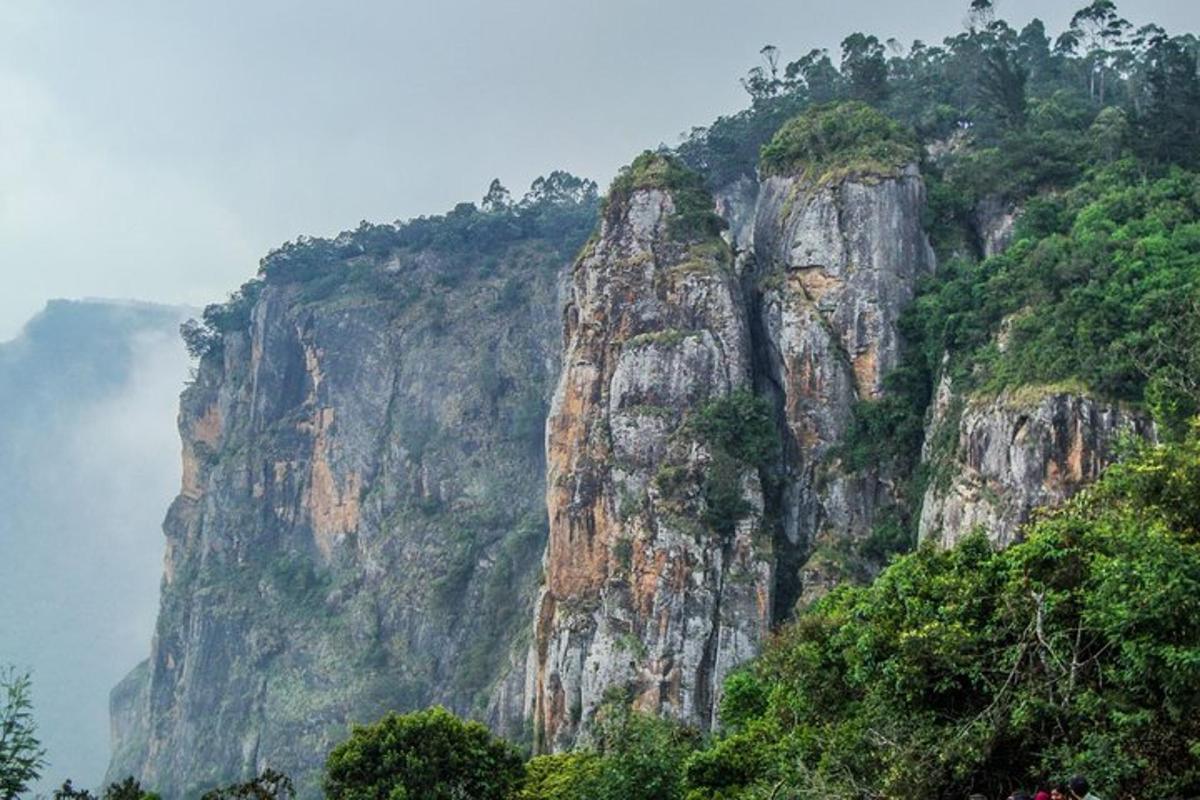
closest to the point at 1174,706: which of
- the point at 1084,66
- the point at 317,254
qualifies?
the point at 1084,66

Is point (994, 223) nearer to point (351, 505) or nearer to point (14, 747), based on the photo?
point (14, 747)

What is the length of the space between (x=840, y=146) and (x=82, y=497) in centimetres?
11726

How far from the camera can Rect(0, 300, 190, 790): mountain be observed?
362 ft

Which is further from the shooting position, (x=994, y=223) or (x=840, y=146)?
(x=840, y=146)

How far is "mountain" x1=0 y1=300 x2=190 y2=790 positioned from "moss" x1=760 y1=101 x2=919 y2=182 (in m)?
90.1

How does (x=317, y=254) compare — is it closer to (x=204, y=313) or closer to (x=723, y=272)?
(x=204, y=313)

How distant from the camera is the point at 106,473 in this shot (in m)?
132

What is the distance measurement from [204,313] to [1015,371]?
62.0 meters

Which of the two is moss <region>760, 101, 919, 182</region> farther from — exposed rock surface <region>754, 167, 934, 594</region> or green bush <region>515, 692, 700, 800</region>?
green bush <region>515, 692, 700, 800</region>

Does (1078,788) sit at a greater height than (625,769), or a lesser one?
greater

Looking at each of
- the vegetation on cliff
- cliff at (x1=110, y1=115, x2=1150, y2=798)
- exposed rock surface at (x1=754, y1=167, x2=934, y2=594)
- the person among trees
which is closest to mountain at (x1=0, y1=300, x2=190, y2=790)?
cliff at (x1=110, y1=115, x2=1150, y2=798)

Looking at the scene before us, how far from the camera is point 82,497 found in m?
131

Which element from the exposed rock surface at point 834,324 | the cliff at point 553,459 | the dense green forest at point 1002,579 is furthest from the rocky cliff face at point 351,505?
the dense green forest at point 1002,579

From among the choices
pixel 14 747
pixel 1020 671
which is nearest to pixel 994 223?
pixel 1020 671
